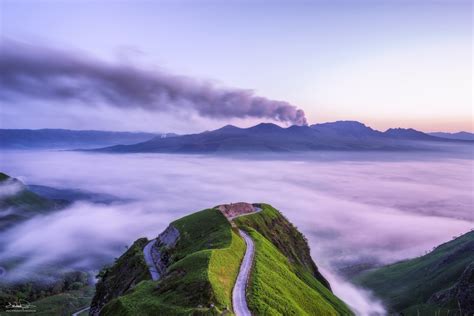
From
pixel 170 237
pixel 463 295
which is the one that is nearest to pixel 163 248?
pixel 170 237

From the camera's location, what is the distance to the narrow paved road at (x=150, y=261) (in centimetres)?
9174

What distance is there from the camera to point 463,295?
178625 mm

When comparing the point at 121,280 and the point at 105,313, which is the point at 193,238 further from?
the point at 105,313

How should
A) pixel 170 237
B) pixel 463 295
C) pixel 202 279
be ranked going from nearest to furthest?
pixel 202 279, pixel 170 237, pixel 463 295

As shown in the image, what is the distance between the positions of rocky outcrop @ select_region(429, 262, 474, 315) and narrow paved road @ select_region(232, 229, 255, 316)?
132m

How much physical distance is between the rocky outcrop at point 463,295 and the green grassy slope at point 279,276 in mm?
74737

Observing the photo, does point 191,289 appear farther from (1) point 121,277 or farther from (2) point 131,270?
(1) point 121,277

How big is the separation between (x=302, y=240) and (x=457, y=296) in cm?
8488

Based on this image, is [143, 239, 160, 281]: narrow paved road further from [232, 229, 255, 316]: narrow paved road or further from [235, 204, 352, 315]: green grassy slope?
[235, 204, 352, 315]: green grassy slope

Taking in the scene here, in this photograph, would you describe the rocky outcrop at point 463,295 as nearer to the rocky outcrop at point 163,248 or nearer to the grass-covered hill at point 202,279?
the grass-covered hill at point 202,279

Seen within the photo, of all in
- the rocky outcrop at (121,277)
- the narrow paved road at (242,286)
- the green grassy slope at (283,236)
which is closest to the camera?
the narrow paved road at (242,286)

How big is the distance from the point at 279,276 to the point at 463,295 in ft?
462

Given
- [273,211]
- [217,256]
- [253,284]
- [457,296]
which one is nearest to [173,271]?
[217,256]

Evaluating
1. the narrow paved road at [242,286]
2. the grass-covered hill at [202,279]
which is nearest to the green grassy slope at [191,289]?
the grass-covered hill at [202,279]
